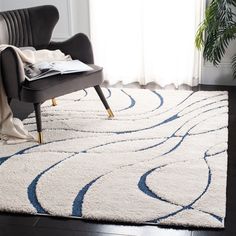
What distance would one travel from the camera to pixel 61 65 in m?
2.87

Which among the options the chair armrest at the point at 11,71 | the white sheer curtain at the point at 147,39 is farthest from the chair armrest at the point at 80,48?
the white sheer curtain at the point at 147,39

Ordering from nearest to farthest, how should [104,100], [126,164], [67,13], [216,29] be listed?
1. [126,164]
2. [104,100]
3. [216,29]
4. [67,13]

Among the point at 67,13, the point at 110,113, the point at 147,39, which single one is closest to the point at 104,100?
the point at 110,113

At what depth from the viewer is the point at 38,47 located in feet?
10.8

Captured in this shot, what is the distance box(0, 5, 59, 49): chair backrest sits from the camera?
3.10m

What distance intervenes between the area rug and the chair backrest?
51 centimetres

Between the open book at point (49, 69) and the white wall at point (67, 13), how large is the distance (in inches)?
47.2

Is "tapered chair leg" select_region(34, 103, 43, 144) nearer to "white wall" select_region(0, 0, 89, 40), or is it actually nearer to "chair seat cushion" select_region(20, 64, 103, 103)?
"chair seat cushion" select_region(20, 64, 103, 103)

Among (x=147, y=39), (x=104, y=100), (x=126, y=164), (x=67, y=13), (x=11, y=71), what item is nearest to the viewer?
(x=126, y=164)

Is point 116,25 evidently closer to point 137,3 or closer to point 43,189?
point 137,3

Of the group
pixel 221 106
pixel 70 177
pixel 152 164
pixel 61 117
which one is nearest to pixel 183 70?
pixel 221 106

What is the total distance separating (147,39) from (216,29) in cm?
69

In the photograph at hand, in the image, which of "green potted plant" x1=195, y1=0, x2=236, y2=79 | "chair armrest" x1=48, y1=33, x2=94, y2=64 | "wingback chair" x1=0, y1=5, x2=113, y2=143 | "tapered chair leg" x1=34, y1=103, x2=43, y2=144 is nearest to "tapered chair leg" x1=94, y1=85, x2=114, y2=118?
"wingback chair" x1=0, y1=5, x2=113, y2=143

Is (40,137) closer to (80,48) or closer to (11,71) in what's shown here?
(11,71)
